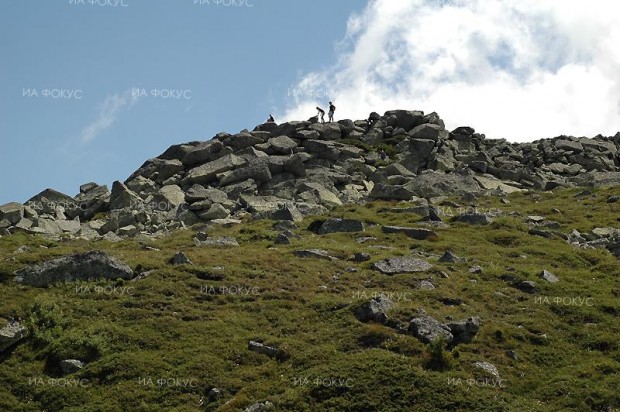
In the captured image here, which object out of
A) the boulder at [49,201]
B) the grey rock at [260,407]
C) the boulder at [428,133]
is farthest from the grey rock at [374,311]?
the boulder at [428,133]

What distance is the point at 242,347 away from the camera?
36.4m

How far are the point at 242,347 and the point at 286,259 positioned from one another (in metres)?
14.3

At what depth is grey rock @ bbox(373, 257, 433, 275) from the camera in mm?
48031

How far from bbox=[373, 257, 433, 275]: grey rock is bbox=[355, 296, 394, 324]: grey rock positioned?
7646 millimetres

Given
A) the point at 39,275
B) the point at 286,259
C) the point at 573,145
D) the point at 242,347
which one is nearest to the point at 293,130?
the point at 573,145

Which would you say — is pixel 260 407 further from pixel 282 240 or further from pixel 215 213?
pixel 215 213

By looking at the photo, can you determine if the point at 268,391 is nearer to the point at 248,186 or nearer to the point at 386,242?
the point at 386,242

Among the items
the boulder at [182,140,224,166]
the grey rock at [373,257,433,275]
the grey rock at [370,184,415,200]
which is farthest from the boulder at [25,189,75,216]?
the grey rock at [373,257,433,275]

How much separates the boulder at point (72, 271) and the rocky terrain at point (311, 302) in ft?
0.37

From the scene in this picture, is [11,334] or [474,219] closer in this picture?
[11,334]

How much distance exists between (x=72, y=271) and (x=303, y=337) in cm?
1488

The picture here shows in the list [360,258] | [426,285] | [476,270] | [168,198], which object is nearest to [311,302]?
[426,285]

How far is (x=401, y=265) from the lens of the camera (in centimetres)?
4900

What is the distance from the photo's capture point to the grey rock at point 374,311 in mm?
38719
